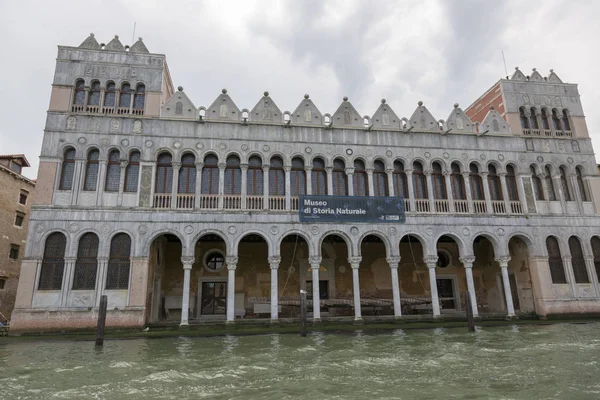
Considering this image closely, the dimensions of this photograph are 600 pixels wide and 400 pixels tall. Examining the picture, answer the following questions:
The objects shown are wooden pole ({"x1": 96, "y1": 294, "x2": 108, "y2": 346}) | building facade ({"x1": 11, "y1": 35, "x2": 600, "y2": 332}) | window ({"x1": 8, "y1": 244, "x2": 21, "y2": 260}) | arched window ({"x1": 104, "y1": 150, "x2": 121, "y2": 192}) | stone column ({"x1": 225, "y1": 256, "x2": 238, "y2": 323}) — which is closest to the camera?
wooden pole ({"x1": 96, "y1": 294, "x2": 108, "y2": 346})

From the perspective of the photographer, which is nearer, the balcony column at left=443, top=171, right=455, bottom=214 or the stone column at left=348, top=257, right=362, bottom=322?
the stone column at left=348, top=257, right=362, bottom=322

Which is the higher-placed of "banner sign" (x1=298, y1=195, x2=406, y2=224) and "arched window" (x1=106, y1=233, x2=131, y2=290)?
"banner sign" (x1=298, y1=195, x2=406, y2=224)

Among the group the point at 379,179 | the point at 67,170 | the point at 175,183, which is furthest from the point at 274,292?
the point at 67,170

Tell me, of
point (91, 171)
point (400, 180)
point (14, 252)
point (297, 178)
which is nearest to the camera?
point (91, 171)

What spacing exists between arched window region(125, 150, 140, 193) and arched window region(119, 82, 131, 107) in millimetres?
2501

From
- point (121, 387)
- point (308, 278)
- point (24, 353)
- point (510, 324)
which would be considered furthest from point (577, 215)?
point (24, 353)

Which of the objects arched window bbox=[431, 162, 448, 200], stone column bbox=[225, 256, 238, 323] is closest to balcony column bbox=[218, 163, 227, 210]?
stone column bbox=[225, 256, 238, 323]

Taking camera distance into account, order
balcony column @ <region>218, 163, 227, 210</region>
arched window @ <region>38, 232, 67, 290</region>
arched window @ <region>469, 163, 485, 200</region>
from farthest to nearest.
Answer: arched window @ <region>469, 163, 485, 200</region>, balcony column @ <region>218, 163, 227, 210</region>, arched window @ <region>38, 232, 67, 290</region>

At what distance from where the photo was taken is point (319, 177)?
1870cm

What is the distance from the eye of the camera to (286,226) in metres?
17.4

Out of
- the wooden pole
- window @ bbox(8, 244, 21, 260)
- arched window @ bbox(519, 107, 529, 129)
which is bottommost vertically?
the wooden pole

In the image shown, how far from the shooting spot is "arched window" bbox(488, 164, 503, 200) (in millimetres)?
19766

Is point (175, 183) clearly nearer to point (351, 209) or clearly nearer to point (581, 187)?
point (351, 209)

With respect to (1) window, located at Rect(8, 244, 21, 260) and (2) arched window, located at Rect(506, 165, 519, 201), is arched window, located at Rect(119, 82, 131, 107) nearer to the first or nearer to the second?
(1) window, located at Rect(8, 244, 21, 260)
